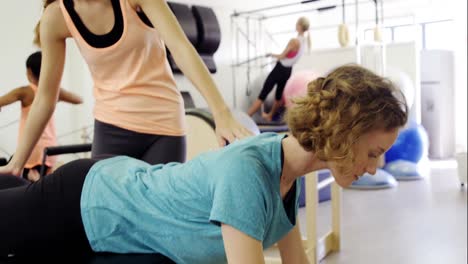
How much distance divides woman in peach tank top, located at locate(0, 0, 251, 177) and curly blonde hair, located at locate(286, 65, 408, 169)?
0.37 metres

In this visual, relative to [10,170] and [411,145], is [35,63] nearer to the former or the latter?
[10,170]

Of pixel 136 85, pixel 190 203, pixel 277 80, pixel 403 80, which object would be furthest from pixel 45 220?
pixel 403 80

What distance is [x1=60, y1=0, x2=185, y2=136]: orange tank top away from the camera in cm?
113

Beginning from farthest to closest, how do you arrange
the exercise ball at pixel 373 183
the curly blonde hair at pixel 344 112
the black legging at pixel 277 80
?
the exercise ball at pixel 373 183, the black legging at pixel 277 80, the curly blonde hair at pixel 344 112

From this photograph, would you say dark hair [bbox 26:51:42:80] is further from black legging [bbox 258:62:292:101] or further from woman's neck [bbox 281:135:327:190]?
black legging [bbox 258:62:292:101]

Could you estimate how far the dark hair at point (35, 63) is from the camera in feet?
4.00

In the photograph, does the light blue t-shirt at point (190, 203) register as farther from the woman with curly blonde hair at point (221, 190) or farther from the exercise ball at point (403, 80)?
the exercise ball at point (403, 80)

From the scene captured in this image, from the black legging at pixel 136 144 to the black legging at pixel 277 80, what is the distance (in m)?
1.06

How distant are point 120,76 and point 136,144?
0.16 meters

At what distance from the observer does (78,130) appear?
4.47 feet

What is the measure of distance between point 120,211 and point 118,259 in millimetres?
84

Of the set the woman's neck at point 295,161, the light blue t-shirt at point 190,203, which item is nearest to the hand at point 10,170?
the light blue t-shirt at point 190,203

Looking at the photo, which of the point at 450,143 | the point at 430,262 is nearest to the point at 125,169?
the point at 430,262

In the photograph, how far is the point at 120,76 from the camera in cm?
117
